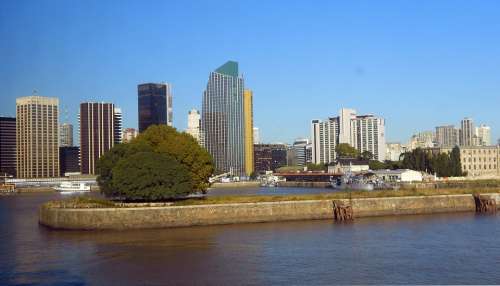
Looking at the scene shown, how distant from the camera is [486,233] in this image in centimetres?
4222

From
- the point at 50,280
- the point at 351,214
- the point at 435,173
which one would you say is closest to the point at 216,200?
the point at 351,214

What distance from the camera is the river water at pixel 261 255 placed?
92.2ft

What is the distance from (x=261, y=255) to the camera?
33.8 m

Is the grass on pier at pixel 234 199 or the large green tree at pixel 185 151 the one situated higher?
the large green tree at pixel 185 151

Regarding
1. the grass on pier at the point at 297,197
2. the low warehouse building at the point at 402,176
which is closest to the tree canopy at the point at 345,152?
the low warehouse building at the point at 402,176

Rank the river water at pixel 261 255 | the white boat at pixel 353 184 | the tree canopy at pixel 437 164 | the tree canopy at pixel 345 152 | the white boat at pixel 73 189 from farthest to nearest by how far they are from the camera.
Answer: the tree canopy at pixel 345 152
the white boat at pixel 73 189
the tree canopy at pixel 437 164
the white boat at pixel 353 184
the river water at pixel 261 255

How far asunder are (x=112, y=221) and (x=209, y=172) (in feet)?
46.1

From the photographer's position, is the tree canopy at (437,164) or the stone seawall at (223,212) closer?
the stone seawall at (223,212)

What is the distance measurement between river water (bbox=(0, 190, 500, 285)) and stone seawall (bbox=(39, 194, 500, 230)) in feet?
4.75

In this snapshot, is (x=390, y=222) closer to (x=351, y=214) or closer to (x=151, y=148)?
(x=351, y=214)

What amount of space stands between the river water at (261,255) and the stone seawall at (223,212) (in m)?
1.45

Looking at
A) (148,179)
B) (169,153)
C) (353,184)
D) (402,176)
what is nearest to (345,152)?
(402,176)

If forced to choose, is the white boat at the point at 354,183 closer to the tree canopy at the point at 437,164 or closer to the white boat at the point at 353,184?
the white boat at the point at 353,184

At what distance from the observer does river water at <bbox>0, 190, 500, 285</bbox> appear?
92.2 ft
